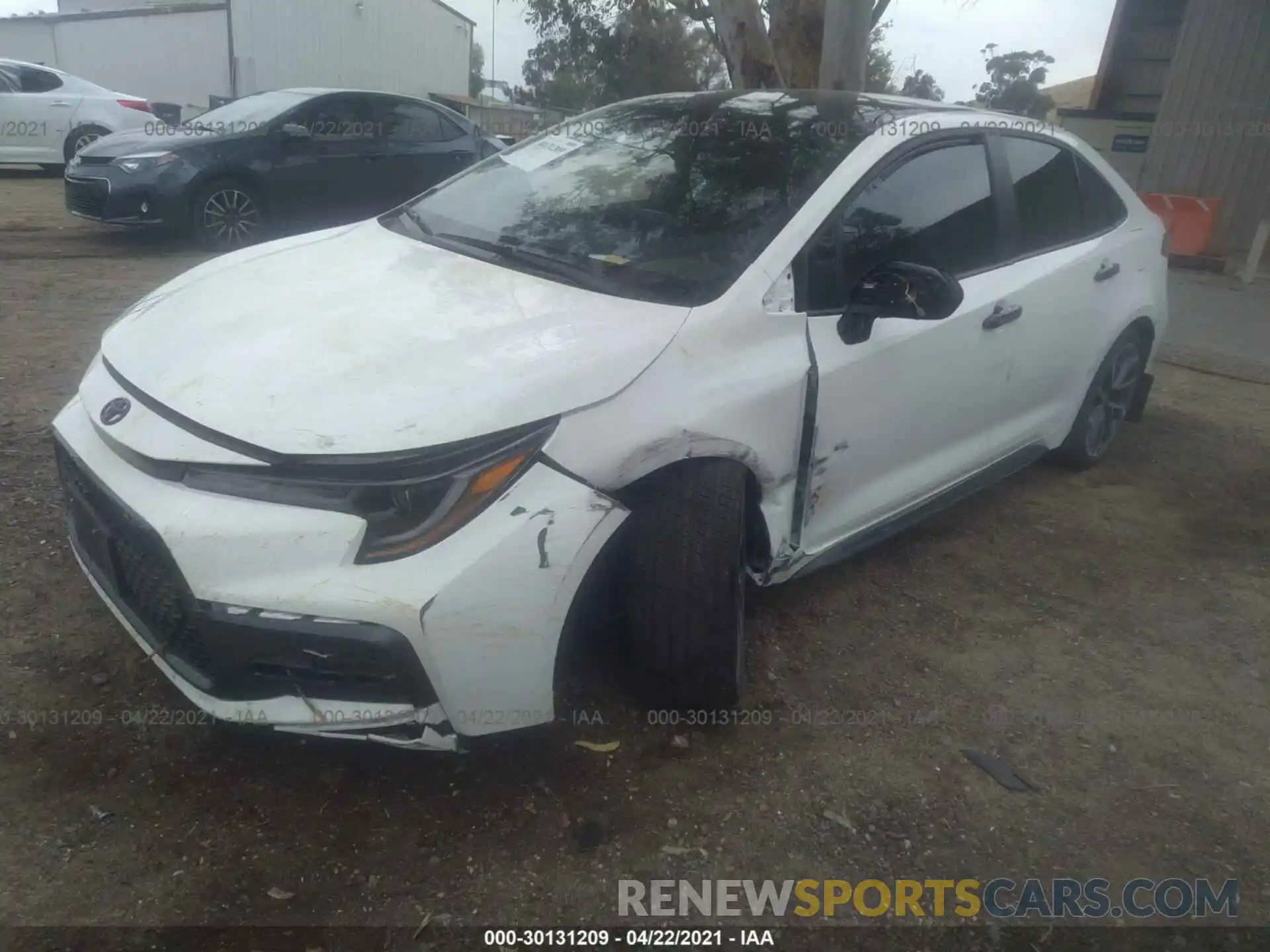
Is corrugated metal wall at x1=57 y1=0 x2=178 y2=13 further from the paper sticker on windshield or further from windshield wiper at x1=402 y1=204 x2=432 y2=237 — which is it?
windshield wiper at x1=402 y1=204 x2=432 y2=237

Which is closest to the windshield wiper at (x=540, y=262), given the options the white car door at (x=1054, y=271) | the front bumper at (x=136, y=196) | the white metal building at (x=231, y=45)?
the white car door at (x=1054, y=271)

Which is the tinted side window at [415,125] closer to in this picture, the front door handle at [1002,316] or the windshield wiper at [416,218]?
the windshield wiper at [416,218]

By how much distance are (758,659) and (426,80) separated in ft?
103

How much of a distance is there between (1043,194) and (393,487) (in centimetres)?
284

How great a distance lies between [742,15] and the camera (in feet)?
26.4

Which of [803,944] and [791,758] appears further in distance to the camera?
[791,758]

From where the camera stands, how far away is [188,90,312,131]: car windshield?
8266 mm

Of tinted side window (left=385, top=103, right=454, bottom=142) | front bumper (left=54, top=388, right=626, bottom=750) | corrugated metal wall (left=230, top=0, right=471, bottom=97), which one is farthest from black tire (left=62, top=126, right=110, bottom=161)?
Answer: corrugated metal wall (left=230, top=0, right=471, bottom=97)

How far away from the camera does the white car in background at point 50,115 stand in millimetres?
11867

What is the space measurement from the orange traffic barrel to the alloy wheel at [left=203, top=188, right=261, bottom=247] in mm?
9110

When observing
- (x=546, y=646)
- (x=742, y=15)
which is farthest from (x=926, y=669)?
(x=742, y=15)

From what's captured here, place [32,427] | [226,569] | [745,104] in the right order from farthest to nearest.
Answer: [32,427] < [745,104] < [226,569]

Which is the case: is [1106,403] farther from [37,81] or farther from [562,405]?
[37,81]

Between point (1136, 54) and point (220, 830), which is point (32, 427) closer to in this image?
point (220, 830)
